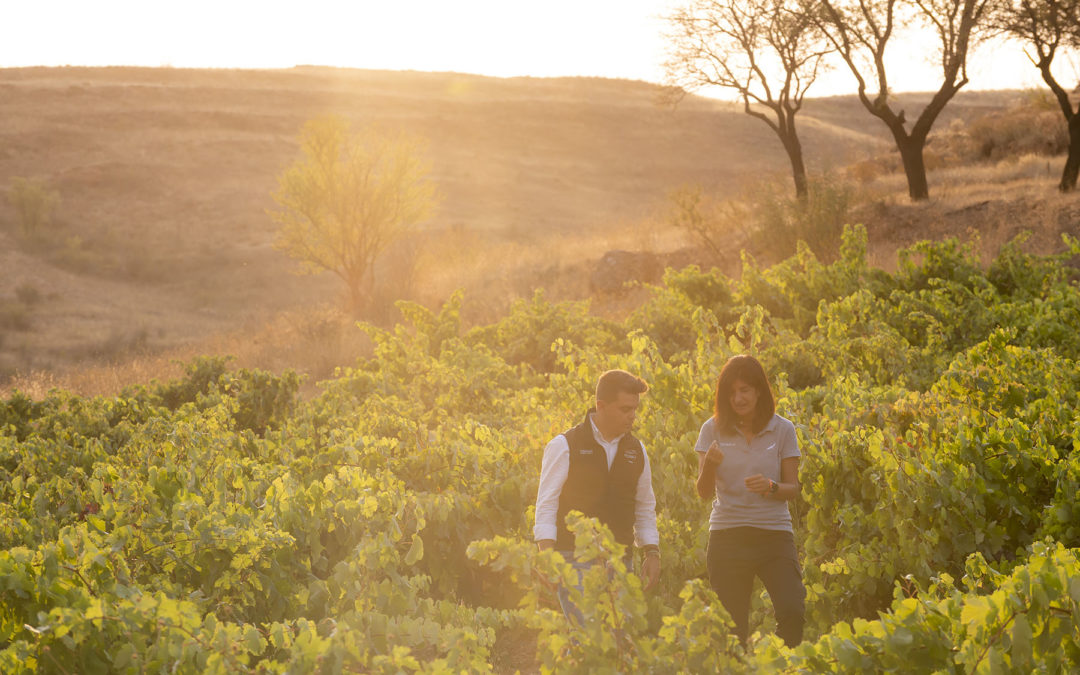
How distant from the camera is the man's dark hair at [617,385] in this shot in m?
4.09

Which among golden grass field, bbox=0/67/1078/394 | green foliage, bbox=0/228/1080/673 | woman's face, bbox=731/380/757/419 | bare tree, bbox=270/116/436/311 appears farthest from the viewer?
bare tree, bbox=270/116/436/311

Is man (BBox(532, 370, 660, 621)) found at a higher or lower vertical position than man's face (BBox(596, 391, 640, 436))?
lower

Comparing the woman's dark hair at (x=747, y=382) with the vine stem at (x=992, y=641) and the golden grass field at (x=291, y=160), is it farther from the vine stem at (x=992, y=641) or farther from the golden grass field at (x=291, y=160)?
the golden grass field at (x=291, y=160)

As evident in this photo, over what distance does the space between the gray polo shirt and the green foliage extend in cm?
62

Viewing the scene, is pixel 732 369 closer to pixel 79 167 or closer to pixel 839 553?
pixel 839 553

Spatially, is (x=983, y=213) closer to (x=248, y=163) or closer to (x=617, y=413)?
(x=617, y=413)

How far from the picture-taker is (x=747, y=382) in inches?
171

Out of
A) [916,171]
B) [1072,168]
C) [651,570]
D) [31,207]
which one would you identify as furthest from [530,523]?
[31,207]

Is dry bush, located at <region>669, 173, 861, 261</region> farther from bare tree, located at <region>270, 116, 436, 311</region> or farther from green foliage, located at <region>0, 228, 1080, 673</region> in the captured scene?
bare tree, located at <region>270, 116, 436, 311</region>

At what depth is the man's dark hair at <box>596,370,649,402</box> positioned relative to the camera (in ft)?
13.4

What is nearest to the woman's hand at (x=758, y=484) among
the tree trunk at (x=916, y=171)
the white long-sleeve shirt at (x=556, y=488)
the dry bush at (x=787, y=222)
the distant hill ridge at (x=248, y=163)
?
the white long-sleeve shirt at (x=556, y=488)

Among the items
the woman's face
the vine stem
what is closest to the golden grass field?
the woman's face

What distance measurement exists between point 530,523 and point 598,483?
7.34 ft

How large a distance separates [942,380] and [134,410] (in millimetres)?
9106
